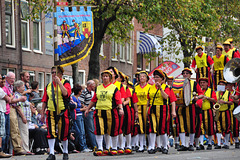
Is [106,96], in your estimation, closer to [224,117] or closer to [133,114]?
[133,114]

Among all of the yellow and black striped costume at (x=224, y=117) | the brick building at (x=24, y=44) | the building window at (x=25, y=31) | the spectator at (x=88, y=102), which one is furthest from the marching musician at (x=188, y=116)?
the building window at (x=25, y=31)

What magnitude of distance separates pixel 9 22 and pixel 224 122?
12163 millimetres

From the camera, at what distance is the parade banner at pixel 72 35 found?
13539 millimetres

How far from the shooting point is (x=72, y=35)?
13898 mm

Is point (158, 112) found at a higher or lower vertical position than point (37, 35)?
lower

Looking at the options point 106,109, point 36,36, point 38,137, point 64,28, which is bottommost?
point 38,137

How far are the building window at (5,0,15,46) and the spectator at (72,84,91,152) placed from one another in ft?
35.9

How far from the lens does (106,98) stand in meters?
14.3

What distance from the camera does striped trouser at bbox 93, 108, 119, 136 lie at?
14.4 metres

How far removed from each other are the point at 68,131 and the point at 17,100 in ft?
7.00

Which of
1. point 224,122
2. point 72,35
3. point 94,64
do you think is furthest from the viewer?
point 94,64

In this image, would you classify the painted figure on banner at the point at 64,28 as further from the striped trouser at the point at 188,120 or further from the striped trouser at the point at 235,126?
the striped trouser at the point at 235,126

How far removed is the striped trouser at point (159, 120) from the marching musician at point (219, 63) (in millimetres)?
4824

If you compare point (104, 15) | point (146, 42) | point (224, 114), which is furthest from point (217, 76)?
point (146, 42)
